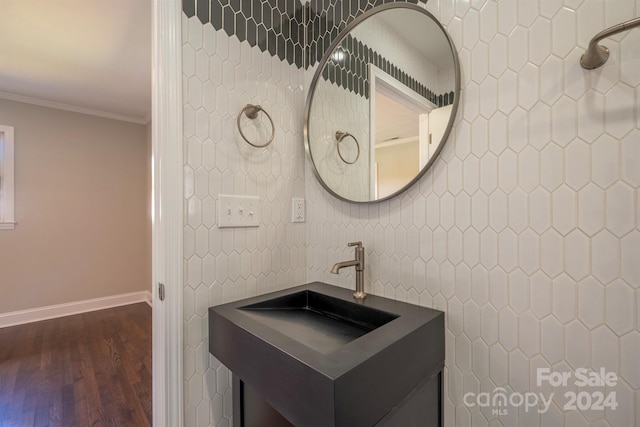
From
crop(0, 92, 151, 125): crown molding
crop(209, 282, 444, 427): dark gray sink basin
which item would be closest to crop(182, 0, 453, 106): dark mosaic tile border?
crop(209, 282, 444, 427): dark gray sink basin

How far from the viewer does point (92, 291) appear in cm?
362

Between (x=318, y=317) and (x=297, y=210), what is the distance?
0.51 meters

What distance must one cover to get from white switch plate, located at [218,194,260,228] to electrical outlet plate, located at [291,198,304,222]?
193mm

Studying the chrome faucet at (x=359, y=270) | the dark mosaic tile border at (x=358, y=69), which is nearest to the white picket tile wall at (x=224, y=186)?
the dark mosaic tile border at (x=358, y=69)

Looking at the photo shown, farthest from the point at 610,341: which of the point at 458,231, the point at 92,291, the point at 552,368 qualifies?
the point at 92,291

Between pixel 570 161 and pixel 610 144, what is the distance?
0.07m

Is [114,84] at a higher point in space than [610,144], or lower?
higher

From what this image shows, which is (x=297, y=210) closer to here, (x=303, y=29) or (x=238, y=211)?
(x=238, y=211)

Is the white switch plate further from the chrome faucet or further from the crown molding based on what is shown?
the crown molding

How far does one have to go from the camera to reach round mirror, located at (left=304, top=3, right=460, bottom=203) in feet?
3.04

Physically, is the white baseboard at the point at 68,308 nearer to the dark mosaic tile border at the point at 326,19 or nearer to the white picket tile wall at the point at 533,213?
the dark mosaic tile border at the point at 326,19

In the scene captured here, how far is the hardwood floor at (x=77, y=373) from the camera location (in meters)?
1.78

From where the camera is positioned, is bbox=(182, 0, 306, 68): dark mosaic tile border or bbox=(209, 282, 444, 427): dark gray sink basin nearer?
bbox=(209, 282, 444, 427): dark gray sink basin

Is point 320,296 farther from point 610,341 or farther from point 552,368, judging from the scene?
point 610,341
